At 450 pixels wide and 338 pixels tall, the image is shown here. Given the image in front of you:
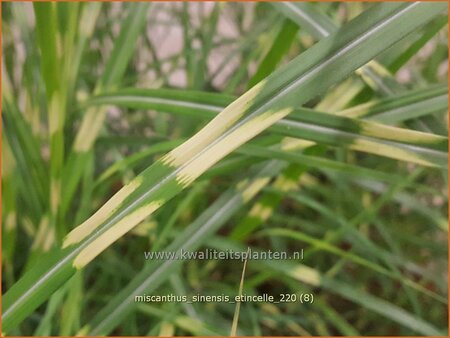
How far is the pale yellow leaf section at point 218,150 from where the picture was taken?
21 cm

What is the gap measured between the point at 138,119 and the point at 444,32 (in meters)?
0.24

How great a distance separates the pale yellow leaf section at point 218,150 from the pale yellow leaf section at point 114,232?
13 millimetres

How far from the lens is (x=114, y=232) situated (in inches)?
8.4

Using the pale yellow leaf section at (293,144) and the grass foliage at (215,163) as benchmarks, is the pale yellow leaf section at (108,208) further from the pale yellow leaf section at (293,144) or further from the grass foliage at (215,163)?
the pale yellow leaf section at (293,144)

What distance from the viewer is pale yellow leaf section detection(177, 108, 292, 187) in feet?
0.69

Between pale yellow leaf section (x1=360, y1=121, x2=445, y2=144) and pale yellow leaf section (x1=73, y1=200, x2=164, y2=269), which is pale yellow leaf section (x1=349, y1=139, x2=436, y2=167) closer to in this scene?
pale yellow leaf section (x1=360, y1=121, x2=445, y2=144)

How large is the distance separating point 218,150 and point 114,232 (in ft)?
0.16

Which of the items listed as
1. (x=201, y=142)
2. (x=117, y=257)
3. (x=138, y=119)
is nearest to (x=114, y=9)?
(x=138, y=119)

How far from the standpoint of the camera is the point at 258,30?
0.45m

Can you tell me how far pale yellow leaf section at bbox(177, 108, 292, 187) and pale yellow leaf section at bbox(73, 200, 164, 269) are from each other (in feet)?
0.04

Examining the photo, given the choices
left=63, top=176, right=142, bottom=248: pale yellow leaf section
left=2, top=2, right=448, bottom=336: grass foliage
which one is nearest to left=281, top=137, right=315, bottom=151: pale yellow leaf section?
left=2, top=2, right=448, bottom=336: grass foliage

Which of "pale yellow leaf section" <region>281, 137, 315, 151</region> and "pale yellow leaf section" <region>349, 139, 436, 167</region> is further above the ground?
"pale yellow leaf section" <region>281, 137, 315, 151</region>

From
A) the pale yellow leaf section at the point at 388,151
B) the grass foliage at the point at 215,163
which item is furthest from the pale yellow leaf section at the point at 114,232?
the pale yellow leaf section at the point at 388,151

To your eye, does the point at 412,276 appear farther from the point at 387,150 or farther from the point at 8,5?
the point at 8,5
